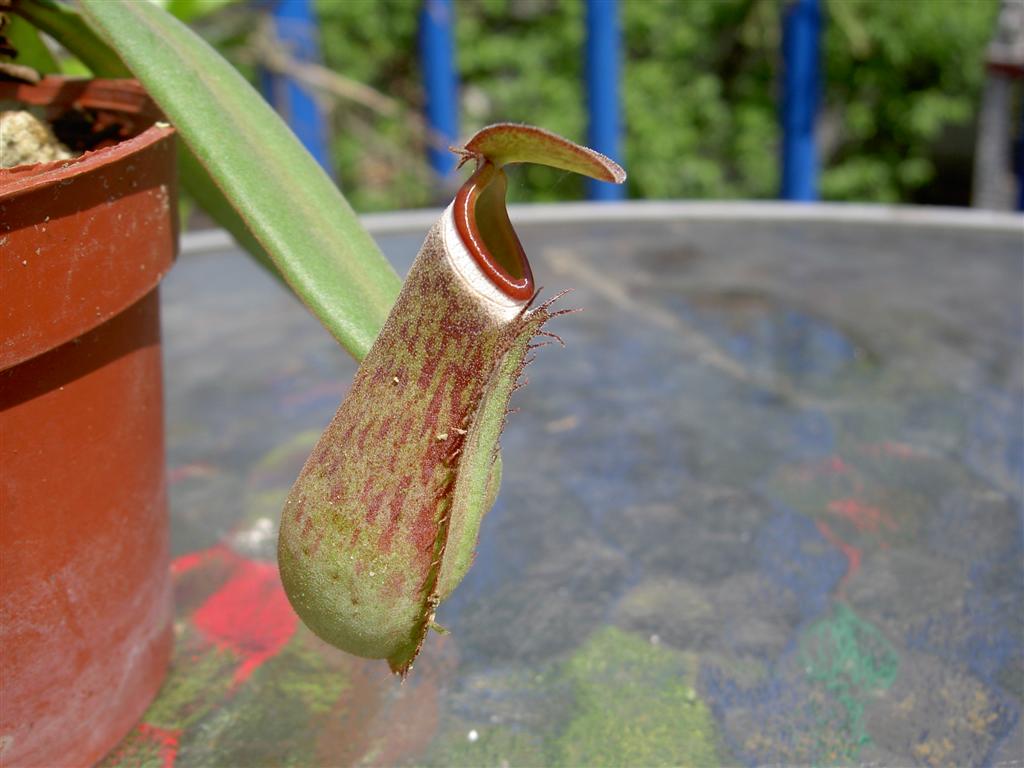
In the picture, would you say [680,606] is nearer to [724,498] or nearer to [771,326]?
[724,498]

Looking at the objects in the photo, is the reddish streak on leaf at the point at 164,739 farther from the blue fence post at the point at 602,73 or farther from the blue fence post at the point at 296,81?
the blue fence post at the point at 296,81

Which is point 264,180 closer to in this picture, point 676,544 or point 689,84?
point 676,544

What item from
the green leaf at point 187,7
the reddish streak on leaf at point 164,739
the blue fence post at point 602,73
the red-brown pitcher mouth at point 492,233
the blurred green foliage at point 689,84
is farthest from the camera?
the blurred green foliage at point 689,84

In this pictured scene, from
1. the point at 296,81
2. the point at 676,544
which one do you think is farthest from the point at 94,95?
the point at 296,81

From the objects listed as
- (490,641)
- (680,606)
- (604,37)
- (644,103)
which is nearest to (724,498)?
(680,606)

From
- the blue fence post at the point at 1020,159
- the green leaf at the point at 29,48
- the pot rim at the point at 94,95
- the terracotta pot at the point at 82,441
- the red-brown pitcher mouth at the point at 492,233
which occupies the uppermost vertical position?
the green leaf at the point at 29,48

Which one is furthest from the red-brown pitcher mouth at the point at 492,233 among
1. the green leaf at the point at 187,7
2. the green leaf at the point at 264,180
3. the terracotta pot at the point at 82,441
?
the green leaf at the point at 187,7

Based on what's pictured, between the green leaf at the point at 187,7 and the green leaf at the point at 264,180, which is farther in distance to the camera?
the green leaf at the point at 187,7
